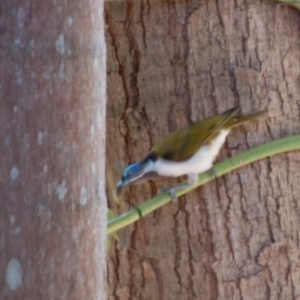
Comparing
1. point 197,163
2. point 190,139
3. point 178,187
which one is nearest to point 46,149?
point 178,187

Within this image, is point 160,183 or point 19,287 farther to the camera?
point 160,183

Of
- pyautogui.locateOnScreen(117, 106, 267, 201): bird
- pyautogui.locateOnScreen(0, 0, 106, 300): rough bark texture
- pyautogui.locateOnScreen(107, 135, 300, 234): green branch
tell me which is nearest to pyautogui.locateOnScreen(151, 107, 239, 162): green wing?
pyautogui.locateOnScreen(117, 106, 267, 201): bird

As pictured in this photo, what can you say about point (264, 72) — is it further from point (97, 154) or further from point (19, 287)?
point (19, 287)

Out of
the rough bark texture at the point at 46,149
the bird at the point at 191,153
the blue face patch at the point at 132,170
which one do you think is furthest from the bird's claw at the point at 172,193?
the rough bark texture at the point at 46,149

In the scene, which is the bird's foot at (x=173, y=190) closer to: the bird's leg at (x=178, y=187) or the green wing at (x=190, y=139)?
the bird's leg at (x=178, y=187)

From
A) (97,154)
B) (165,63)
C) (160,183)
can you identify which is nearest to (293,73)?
(165,63)

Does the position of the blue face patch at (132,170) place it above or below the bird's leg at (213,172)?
above

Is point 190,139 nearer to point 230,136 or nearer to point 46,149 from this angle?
point 230,136
